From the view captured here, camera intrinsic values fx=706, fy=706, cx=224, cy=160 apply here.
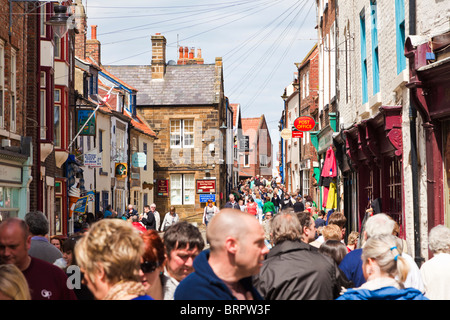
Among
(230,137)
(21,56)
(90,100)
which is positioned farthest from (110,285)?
(230,137)

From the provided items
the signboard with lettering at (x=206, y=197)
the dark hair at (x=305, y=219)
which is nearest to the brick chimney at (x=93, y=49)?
the signboard with lettering at (x=206, y=197)

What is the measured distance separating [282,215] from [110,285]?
2693 mm

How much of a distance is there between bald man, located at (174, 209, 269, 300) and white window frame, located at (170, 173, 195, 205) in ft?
131

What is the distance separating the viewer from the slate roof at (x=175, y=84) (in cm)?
4459

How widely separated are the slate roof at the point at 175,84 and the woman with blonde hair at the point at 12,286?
40.3 metres

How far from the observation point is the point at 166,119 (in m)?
44.8

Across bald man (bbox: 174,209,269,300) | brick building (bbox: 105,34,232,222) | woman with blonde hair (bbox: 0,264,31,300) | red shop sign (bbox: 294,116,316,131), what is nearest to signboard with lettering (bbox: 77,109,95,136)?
red shop sign (bbox: 294,116,316,131)

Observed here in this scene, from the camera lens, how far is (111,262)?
11.8 feet

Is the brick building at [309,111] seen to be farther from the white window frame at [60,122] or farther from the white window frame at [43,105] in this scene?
the white window frame at [43,105]

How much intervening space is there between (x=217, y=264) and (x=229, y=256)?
85 millimetres

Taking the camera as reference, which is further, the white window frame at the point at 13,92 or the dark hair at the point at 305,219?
the white window frame at the point at 13,92

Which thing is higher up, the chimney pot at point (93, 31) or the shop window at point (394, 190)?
the chimney pot at point (93, 31)

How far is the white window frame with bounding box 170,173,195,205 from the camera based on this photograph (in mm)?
44031

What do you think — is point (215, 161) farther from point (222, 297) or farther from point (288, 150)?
point (222, 297)
